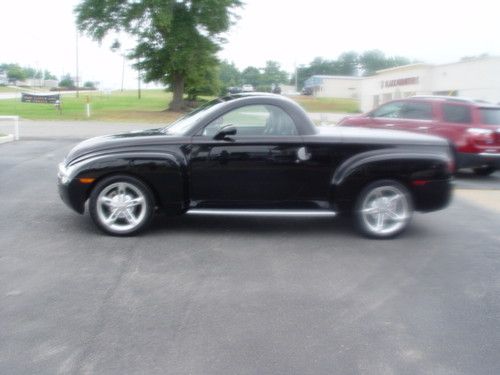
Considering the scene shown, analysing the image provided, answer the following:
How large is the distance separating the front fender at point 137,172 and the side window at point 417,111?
7952 mm

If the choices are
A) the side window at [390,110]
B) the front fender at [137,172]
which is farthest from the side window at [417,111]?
the front fender at [137,172]

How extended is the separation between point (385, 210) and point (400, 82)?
3709 centimetres

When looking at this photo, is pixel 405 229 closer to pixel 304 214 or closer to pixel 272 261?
pixel 304 214

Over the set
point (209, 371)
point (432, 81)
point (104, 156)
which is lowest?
point (209, 371)

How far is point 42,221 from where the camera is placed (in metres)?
7.43

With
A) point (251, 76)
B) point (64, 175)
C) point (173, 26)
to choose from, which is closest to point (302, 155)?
point (64, 175)

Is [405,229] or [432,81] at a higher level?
[432,81]

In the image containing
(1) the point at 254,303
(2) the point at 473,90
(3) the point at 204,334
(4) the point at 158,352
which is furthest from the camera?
(2) the point at 473,90

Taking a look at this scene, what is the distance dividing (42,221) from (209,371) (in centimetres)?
448

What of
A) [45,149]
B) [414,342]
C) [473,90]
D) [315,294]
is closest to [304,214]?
[315,294]

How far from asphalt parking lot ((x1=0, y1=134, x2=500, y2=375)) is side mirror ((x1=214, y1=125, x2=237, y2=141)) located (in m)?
1.13

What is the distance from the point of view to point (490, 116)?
40.7ft

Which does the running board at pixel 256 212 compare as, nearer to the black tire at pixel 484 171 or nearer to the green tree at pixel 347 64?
the black tire at pixel 484 171

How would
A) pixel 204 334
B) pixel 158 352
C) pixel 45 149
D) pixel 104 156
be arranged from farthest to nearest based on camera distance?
1. pixel 45 149
2. pixel 104 156
3. pixel 204 334
4. pixel 158 352
